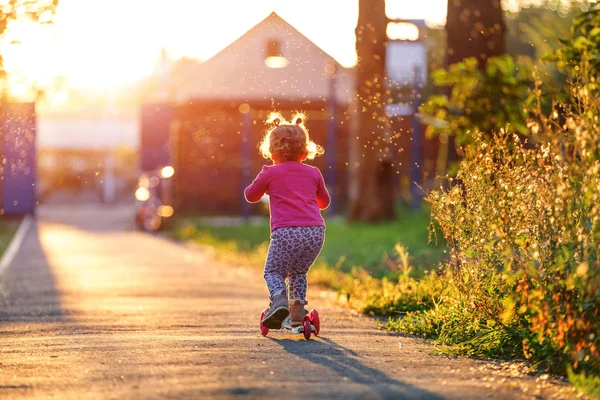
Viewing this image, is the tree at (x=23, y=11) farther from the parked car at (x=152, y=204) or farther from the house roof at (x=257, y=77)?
the house roof at (x=257, y=77)

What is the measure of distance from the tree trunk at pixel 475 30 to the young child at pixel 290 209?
285 inches

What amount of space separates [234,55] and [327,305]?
2133cm

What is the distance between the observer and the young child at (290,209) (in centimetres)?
686

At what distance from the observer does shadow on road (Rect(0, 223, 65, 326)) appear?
27.5 ft

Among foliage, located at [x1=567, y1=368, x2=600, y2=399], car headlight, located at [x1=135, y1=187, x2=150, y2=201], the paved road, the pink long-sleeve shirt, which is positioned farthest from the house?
foliage, located at [x1=567, y1=368, x2=600, y2=399]

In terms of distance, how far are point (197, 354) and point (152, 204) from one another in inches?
673

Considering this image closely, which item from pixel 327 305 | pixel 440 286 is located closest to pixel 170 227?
pixel 327 305

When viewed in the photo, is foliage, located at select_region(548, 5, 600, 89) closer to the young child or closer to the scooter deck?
the young child

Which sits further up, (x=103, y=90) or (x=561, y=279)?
(x=103, y=90)

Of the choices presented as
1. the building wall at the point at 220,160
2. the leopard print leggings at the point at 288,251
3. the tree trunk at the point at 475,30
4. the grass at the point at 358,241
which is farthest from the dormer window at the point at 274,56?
the leopard print leggings at the point at 288,251

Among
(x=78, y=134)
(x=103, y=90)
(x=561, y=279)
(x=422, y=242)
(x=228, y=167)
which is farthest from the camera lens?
(x=78, y=134)

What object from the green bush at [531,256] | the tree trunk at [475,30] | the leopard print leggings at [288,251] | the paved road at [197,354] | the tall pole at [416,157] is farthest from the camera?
the tall pole at [416,157]

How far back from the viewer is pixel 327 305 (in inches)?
369

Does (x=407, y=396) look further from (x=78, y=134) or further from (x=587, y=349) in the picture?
(x=78, y=134)
